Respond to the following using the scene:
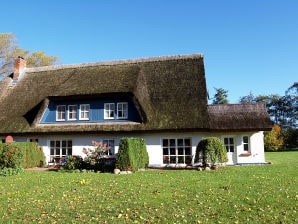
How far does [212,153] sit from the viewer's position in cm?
1703

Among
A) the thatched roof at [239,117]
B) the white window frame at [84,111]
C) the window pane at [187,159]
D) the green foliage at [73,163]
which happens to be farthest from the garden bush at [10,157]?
the thatched roof at [239,117]

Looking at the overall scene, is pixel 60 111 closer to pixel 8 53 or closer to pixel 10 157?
pixel 10 157

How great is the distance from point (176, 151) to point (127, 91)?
514cm

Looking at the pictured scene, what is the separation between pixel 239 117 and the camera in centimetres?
2123

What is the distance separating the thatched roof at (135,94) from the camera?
20.6m

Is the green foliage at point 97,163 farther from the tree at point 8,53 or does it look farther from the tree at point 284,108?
the tree at point 284,108

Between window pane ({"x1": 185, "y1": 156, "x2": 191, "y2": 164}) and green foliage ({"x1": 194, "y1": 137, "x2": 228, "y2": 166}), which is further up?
green foliage ({"x1": 194, "y1": 137, "x2": 228, "y2": 166})

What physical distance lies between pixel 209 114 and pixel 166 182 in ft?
32.3

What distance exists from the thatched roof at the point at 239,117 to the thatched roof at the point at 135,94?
6 centimetres

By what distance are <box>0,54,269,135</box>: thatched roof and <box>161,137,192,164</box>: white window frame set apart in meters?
1.31

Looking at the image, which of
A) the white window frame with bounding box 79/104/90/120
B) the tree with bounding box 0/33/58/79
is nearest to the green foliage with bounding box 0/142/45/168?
the white window frame with bounding box 79/104/90/120

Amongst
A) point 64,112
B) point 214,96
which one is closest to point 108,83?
point 64,112

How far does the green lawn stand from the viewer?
285 inches

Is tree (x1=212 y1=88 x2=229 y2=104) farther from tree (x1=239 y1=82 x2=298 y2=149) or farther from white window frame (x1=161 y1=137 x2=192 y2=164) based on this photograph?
white window frame (x1=161 y1=137 x2=192 y2=164)
